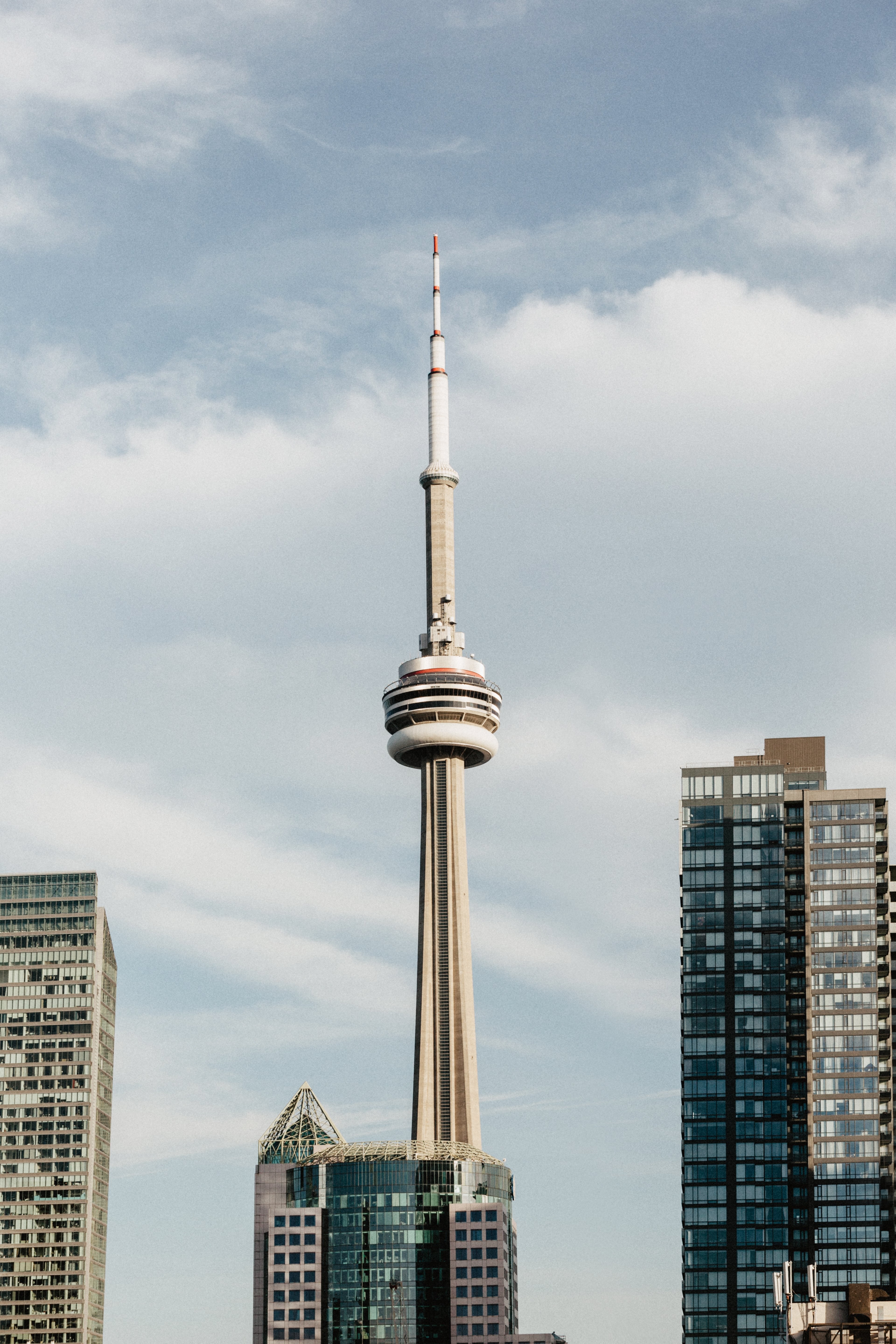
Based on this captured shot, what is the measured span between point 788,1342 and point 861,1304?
7.20 meters

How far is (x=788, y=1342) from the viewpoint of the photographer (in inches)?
6663

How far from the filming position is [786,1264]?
617 feet

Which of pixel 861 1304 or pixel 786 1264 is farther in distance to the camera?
pixel 786 1264

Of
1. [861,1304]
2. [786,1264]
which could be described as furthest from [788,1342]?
[786,1264]

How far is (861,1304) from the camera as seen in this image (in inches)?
6521

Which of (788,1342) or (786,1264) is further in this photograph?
(786,1264)

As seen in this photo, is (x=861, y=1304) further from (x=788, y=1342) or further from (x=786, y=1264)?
(x=786, y=1264)

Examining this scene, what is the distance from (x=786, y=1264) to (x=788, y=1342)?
62.2 feet

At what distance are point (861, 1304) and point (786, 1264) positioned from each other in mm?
22672
